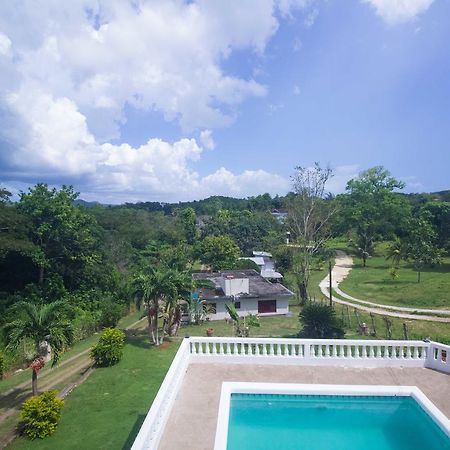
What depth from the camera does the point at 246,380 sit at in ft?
34.8

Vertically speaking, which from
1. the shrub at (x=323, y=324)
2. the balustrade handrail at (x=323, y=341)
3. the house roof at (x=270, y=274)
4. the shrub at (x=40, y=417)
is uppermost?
the balustrade handrail at (x=323, y=341)

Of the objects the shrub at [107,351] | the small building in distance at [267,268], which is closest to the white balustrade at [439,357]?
the shrub at [107,351]

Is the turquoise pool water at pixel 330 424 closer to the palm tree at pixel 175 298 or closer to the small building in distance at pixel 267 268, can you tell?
the palm tree at pixel 175 298

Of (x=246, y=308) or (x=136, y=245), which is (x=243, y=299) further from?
(x=136, y=245)

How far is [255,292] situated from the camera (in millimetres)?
35156

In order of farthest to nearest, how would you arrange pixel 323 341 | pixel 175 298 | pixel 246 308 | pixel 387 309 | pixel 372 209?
pixel 372 209 < pixel 246 308 < pixel 387 309 < pixel 175 298 < pixel 323 341

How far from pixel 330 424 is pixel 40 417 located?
9.72 m

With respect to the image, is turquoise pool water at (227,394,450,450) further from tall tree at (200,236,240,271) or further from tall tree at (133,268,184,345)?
tall tree at (200,236,240,271)

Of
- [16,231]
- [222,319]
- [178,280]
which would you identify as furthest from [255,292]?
[16,231]

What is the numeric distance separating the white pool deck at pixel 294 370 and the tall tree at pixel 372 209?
175ft

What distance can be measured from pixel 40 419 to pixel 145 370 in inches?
263

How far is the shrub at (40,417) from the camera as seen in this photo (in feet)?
42.4

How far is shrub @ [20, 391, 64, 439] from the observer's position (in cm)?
1293

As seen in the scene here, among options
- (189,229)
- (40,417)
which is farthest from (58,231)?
(189,229)
